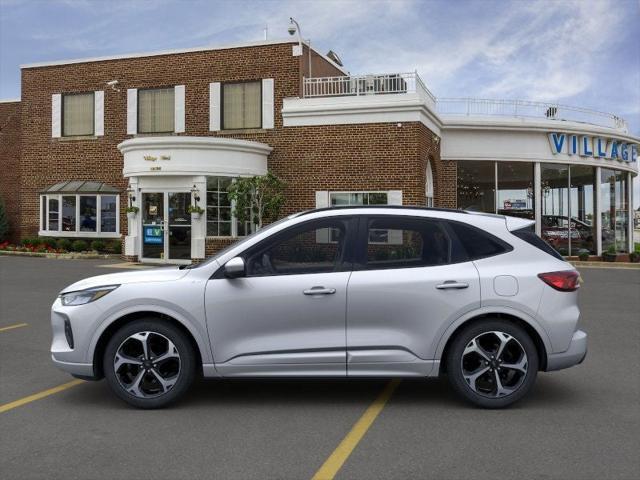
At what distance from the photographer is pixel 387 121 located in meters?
19.6

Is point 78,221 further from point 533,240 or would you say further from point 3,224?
point 533,240

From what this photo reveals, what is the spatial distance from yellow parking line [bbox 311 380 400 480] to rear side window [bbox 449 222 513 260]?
1460mm

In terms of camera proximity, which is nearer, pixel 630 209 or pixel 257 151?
pixel 257 151

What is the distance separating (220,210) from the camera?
2002 centimetres

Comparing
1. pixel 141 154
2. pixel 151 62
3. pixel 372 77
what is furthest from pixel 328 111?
pixel 151 62

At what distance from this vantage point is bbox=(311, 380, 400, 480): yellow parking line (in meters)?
3.84

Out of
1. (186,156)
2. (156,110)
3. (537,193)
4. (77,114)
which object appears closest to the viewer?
(186,156)

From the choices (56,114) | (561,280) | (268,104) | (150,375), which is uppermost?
(56,114)

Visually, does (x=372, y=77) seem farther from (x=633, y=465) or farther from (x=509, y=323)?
(x=633, y=465)

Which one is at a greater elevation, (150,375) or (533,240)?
(533,240)

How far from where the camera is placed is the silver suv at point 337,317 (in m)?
5.00

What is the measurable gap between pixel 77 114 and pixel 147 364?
21.9m

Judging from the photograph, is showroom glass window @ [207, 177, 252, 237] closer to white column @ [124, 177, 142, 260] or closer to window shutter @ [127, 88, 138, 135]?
white column @ [124, 177, 142, 260]

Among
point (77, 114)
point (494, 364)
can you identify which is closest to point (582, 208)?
point (77, 114)
